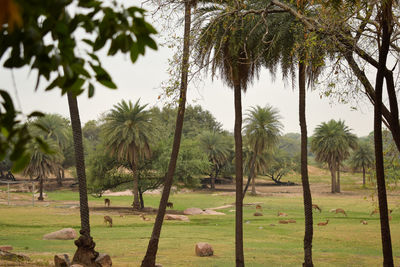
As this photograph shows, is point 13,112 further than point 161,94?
No

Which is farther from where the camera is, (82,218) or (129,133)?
(129,133)

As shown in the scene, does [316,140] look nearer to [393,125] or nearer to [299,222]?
[299,222]

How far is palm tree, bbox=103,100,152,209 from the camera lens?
37812 millimetres

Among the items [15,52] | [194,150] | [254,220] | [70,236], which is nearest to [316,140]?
[194,150]

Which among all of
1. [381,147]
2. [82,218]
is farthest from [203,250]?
[381,147]

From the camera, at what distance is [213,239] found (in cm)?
A: 2303

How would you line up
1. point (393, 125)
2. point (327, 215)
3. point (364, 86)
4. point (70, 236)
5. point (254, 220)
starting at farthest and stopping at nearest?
1. point (327, 215)
2. point (254, 220)
3. point (70, 236)
4. point (364, 86)
5. point (393, 125)

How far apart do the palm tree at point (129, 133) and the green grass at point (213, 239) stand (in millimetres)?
6539

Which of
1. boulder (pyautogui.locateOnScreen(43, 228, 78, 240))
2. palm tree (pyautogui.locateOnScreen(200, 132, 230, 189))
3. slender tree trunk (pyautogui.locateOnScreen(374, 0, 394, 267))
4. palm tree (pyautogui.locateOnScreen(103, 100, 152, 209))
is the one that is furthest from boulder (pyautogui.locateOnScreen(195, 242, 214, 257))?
palm tree (pyautogui.locateOnScreen(200, 132, 230, 189))

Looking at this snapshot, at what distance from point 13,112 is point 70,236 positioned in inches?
795

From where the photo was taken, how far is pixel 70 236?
2123cm

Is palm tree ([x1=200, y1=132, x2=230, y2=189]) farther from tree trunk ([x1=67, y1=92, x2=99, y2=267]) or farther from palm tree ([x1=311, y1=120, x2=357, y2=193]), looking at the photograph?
tree trunk ([x1=67, y1=92, x2=99, y2=267])

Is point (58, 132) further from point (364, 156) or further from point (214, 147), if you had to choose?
point (364, 156)

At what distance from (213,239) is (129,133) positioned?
17.0 meters
